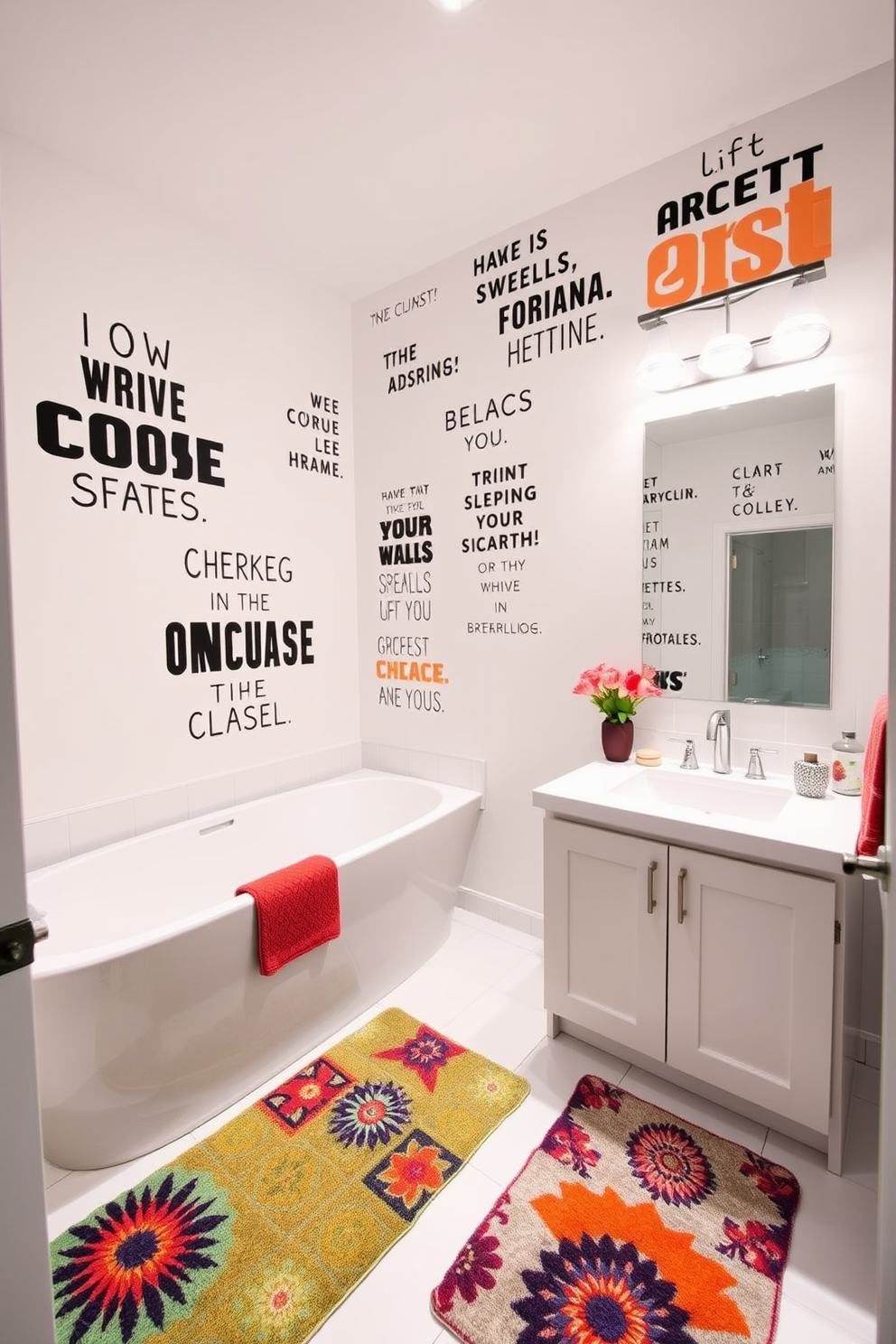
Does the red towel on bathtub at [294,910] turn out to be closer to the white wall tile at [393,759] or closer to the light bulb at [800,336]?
the white wall tile at [393,759]

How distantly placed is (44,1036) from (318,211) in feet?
9.18

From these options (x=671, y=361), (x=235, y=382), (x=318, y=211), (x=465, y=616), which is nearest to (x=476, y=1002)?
(x=465, y=616)

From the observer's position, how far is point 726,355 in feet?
6.48

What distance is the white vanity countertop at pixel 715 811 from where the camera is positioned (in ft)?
5.03

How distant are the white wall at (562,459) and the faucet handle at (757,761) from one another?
30mm

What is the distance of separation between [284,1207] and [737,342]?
266cm

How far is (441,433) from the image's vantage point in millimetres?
2826

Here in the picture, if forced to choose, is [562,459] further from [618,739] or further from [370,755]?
[370,755]

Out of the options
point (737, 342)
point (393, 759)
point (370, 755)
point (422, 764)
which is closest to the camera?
point (737, 342)

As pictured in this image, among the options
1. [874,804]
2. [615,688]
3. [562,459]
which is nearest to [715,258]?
[562,459]

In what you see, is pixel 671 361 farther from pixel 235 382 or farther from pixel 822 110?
pixel 235 382

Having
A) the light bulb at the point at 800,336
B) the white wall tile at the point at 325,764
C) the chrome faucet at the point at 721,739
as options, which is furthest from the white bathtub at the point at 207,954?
the light bulb at the point at 800,336

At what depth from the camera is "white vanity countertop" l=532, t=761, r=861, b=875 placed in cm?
153

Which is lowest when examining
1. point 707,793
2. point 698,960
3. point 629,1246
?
point 629,1246
